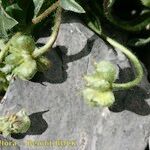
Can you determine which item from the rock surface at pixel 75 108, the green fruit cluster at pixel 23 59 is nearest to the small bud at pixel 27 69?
the green fruit cluster at pixel 23 59

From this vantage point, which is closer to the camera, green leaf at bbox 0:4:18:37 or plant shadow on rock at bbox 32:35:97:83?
green leaf at bbox 0:4:18:37

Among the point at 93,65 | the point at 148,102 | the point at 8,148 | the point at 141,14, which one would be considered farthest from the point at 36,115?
the point at 141,14

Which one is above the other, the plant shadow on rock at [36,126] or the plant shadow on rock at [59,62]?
the plant shadow on rock at [59,62]

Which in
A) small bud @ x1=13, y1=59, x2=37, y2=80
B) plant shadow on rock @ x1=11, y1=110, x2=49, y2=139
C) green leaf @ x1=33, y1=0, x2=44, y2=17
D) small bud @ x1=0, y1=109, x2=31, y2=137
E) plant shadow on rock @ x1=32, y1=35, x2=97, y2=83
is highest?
green leaf @ x1=33, y1=0, x2=44, y2=17

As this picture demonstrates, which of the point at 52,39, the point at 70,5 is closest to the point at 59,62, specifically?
the point at 52,39

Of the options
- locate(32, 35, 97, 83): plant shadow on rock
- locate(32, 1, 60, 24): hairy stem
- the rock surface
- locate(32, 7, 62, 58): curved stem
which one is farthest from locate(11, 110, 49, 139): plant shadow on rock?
locate(32, 1, 60, 24): hairy stem

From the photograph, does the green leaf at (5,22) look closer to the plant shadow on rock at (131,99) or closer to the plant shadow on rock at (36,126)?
the plant shadow on rock at (36,126)

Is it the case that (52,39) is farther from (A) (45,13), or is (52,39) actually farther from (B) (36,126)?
(B) (36,126)

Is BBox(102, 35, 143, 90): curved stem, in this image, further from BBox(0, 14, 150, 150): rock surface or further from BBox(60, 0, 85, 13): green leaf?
BBox(60, 0, 85, 13): green leaf
